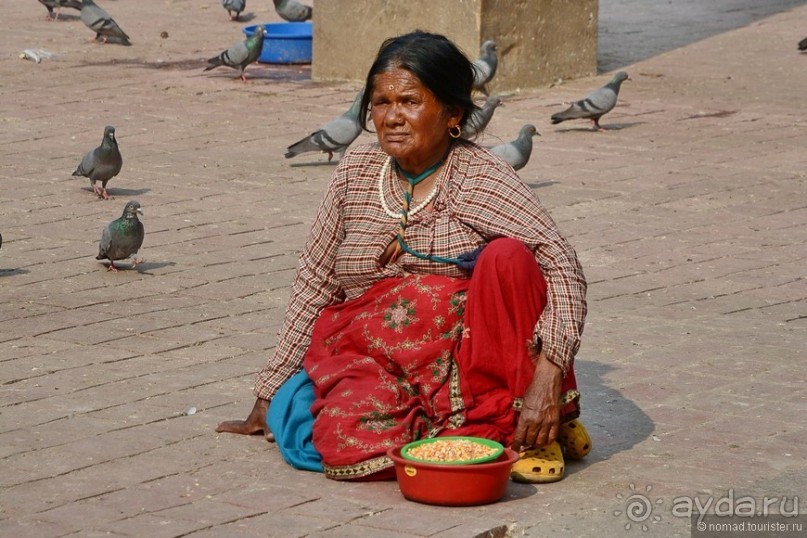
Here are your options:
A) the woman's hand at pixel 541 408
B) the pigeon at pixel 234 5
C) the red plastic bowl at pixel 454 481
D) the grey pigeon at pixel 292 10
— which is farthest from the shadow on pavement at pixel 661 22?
the red plastic bowl at pixel 454 481

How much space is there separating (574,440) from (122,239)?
11.5ft

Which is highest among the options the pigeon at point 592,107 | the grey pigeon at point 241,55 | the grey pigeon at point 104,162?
the grey pigeon at point 241,55

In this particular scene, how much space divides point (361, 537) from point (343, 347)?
86cm

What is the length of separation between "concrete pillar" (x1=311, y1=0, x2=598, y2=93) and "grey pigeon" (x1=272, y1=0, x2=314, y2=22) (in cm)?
253

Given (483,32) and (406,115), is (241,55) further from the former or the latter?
(406,115)

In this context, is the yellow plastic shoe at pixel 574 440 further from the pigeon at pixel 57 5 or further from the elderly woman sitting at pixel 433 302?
the pigeon at pixel 57 5

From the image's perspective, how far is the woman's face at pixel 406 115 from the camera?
14.8 feet

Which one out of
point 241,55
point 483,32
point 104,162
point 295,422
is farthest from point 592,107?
point 295,422

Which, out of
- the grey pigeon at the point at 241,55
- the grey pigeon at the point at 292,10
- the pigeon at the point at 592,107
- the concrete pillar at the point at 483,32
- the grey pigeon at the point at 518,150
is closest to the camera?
the grey pigeon at the point at 518,150

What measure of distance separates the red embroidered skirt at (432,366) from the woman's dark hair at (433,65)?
51cm

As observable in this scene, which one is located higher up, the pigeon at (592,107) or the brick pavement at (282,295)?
the pigeon at (592,107)

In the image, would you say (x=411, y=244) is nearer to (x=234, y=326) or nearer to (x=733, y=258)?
(x=234, y=326)

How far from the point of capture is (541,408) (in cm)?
436

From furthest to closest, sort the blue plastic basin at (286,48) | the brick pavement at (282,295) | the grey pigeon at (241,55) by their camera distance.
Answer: the blue plastic basin at (286,48) → the grey pigeon at (241,55) → the brick pavement at (282,295)
